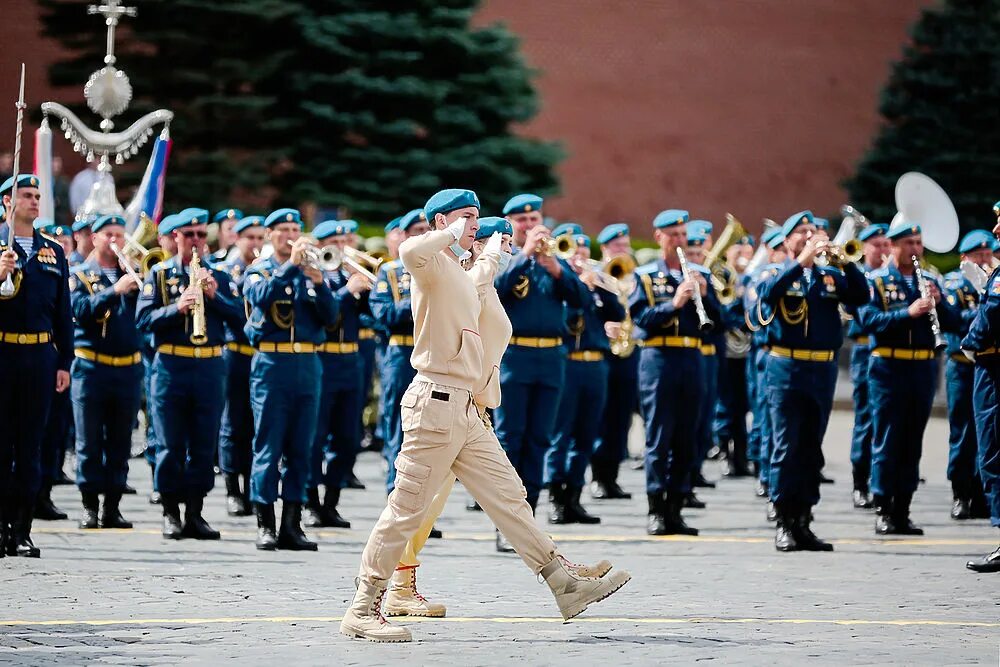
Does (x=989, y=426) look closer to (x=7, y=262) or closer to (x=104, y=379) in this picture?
(x=104, y=379)

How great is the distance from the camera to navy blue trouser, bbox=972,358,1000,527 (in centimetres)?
1120

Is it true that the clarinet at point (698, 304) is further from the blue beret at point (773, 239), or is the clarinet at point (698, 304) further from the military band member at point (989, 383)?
the blue beret at point (773, 239)

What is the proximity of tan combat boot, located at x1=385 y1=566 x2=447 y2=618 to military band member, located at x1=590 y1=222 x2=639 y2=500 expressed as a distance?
21.5ft

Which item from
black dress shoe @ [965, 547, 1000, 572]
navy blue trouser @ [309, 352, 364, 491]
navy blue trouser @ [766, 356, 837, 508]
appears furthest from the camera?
navy blue trouser @ [309, 352, 364, 491]

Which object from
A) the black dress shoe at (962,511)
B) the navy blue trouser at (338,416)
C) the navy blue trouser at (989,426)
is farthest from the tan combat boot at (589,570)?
the black dress shoe at (962,511)

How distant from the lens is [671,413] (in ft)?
41.3

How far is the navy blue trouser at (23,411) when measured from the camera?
10781 mm

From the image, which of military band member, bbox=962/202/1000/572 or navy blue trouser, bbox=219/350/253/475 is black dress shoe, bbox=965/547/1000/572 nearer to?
military band member, bbox=962/202/1000/572

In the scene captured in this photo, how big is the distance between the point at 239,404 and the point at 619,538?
3.33 m

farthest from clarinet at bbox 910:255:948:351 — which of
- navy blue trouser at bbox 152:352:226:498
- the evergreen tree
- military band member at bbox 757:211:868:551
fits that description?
the evergreen tree

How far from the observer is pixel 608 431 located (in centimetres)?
1569

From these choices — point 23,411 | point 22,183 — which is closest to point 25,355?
point 23,411

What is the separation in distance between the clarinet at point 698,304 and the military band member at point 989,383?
6.20 ft

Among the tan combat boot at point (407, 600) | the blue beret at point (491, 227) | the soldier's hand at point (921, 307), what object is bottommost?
the tan combat boot at point (407, 600)
